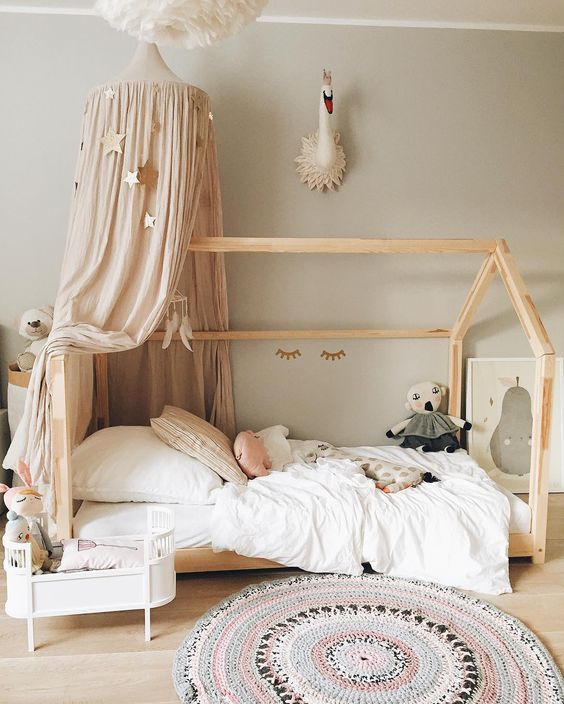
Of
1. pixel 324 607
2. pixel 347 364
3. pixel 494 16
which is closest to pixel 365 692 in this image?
pixel 324 607

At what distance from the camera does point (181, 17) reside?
1914 millimetres

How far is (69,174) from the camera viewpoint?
342 cm

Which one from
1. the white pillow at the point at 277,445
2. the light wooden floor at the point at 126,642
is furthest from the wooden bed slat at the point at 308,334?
the light wooden floor at the point at 126,642

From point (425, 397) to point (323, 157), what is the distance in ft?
4.46

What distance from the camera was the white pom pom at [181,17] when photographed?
1.87 meters

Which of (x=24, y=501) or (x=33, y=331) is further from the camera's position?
(x=33, y=331)

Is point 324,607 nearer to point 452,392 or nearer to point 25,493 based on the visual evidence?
point 25,493

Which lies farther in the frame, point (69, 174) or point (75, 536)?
point (69, 174)

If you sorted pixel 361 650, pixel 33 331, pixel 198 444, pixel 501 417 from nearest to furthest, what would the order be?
pixel 361 650 < pixel 198 444 < pixel 33 331 < pixel 501 417

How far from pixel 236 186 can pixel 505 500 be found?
2.00 metres

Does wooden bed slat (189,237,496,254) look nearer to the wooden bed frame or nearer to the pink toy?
the wooden bed frame

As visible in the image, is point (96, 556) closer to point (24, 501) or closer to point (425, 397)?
point (24, 501)

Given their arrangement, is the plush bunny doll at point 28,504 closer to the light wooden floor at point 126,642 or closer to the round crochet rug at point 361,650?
the light wooden floor at point 126,642

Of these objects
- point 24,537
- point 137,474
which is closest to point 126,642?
point 24,537
